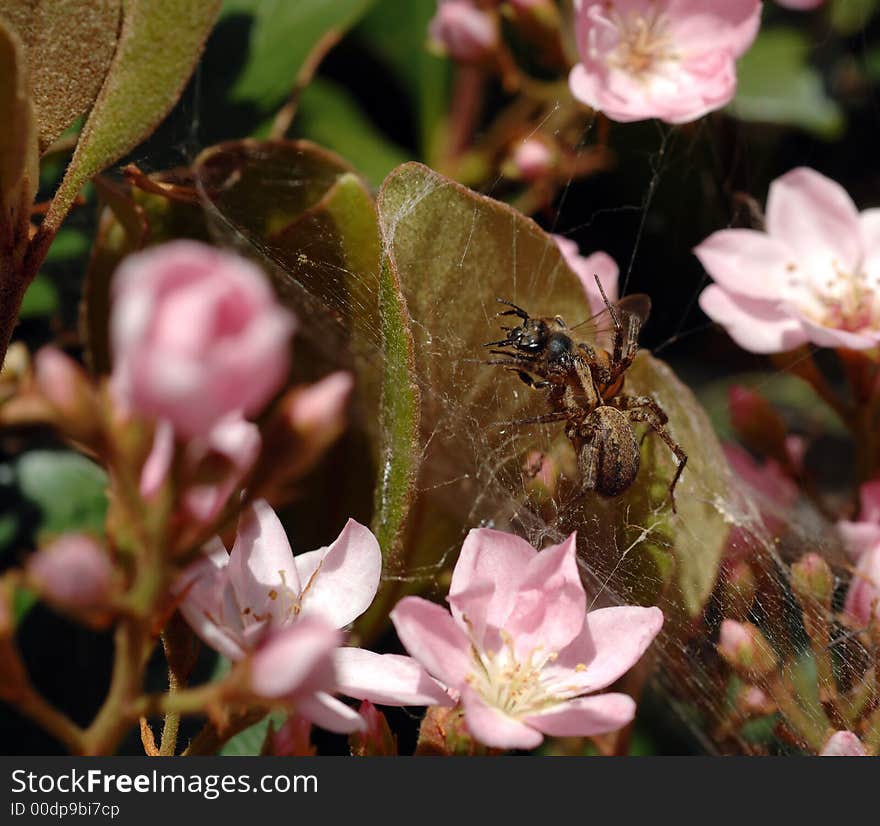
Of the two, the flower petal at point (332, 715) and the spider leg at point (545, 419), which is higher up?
the flower petal at point (332, 715)

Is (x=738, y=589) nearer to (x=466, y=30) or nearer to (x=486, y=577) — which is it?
(x=486, y=577)

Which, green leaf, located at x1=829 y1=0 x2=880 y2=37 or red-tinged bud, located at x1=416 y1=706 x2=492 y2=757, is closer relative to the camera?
red-tinged bud, located at x1=416 y1=706 x2=492 y2=757

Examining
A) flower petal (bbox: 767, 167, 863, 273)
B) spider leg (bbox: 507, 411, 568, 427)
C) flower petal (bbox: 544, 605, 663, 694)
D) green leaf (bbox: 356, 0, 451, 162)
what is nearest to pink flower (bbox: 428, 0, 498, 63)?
green leaf (bbox: 356, 0, 451, 162)

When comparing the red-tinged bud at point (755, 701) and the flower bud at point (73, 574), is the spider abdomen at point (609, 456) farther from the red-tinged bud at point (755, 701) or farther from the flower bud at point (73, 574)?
the flower bud at point (73, 574)

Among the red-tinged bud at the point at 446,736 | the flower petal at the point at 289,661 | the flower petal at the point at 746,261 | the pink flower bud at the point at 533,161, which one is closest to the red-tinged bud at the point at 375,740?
the red-tinged bud at the point at 446,736

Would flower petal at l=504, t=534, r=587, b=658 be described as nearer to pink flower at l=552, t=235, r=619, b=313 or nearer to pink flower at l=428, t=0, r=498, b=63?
pink flower at l=552, t=235, r=619, b=313

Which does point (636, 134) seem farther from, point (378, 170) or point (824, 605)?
point (824, 605)
